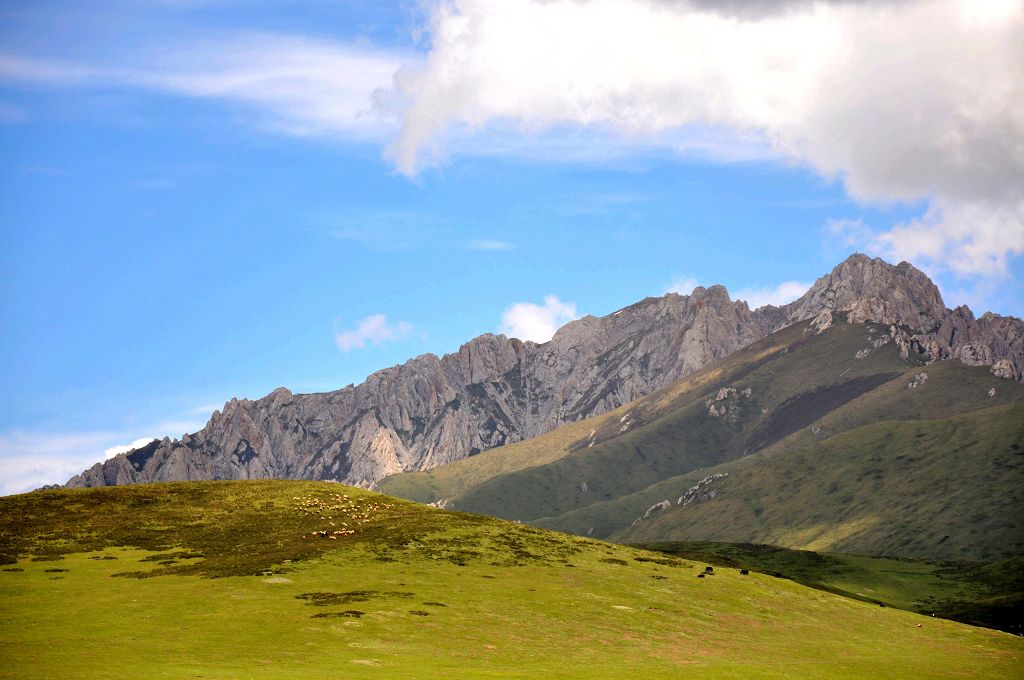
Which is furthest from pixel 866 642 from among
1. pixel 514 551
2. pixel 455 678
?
pixel 455 678

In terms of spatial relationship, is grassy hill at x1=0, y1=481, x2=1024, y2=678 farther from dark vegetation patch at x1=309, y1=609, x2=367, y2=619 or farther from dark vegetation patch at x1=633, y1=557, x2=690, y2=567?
dark vegetation patch at x1=633, y1=557, x2=690, y2=567

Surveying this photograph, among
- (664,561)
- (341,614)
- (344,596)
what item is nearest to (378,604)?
(344,596)

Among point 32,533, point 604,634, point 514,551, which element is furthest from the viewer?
point 514,551

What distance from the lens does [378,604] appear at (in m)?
90.6

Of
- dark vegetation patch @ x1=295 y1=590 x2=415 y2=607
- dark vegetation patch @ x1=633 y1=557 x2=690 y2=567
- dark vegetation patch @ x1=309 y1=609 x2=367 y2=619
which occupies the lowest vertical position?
dark vegetation patch @ x1=309 y1=609 x2=367 y2=619

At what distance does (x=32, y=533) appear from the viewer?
11062 centimetres

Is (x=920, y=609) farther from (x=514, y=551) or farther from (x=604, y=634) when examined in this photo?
(x=604, y=634)

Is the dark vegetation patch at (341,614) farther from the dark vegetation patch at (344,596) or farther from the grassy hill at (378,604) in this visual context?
the dark vegetation patch at (344,596)

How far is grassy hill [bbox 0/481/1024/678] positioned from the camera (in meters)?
75.2

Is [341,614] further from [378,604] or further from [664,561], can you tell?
[664,561]

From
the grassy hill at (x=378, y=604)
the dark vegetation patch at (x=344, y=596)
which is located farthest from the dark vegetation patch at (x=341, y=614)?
the dark vegetation patch at (x=344, y=596)

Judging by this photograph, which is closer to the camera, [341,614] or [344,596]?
[341,614]

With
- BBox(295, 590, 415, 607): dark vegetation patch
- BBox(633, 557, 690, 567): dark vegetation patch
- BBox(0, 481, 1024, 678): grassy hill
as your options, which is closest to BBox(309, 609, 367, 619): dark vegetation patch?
BBox(0, 481, 1024, 678): grassy hill

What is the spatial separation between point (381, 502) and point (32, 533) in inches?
1833
